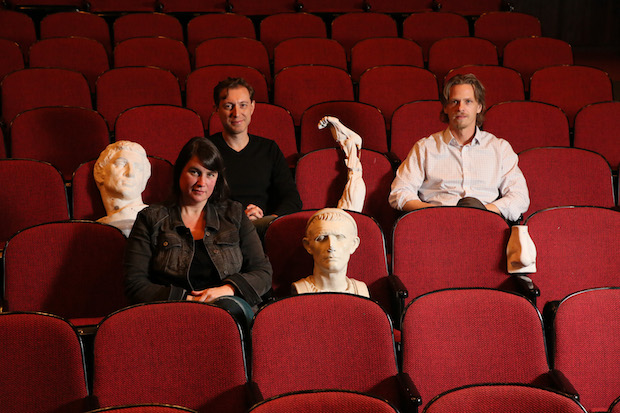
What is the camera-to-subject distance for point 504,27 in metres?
3.58

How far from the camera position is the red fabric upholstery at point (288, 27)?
346cm

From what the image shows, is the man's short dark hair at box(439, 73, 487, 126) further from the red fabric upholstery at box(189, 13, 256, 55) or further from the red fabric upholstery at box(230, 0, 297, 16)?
the red fabric upholstery at box(230, 0, 297, 16)

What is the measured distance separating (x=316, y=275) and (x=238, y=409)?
15.8 inches

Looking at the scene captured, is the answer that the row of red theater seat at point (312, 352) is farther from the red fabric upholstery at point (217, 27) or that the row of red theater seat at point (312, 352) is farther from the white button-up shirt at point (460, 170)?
the red fabric upholstery at point (217, 27)

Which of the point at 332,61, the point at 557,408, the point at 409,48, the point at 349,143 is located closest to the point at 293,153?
the point at 349,143

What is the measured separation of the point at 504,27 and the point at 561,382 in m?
2.50

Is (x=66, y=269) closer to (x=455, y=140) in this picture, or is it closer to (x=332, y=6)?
(x=455, y=140)

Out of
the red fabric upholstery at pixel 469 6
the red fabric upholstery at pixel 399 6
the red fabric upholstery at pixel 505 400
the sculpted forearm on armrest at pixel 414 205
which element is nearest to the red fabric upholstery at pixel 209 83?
the sculpted forearm on armrest at pixel 414 205

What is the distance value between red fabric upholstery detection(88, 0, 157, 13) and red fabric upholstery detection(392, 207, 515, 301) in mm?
2367

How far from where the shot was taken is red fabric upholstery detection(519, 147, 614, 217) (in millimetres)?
2254

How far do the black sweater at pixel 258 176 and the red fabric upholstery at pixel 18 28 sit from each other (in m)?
1.55

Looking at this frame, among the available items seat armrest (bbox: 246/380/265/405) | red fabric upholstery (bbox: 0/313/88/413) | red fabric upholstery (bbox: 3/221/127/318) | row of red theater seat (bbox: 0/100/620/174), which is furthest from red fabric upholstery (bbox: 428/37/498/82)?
red fabric upholstery (bbox: 0/313/88/413)

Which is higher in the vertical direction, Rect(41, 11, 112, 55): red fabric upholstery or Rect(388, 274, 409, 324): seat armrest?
Rect(41, 11, 112, 55): red fabric upholstery

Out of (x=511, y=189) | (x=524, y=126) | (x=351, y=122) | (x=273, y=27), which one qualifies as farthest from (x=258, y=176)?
(x=273, y=27)
